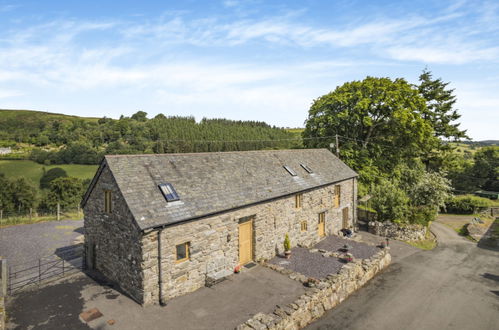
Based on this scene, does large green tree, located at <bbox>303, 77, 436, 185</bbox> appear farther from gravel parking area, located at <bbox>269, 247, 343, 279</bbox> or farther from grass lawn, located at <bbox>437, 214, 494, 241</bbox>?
gravel parking area, located at <bbox>269, 247, 343, 279</bbox>

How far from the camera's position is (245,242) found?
16.3m

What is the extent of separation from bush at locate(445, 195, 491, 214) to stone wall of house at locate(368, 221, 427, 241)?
14659mm

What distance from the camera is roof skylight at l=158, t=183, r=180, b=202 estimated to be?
13214mm

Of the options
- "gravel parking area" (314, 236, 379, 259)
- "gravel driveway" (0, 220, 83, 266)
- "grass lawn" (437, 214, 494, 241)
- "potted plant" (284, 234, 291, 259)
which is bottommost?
"grass lawn" (437, 214, 494, 241)

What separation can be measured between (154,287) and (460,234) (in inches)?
1151

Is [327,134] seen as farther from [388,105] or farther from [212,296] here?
[212,296]

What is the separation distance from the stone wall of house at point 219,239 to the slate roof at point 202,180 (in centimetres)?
58

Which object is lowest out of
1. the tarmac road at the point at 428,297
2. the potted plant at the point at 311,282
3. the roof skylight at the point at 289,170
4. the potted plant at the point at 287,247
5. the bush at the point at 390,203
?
the tarmac road at the point at 428,297

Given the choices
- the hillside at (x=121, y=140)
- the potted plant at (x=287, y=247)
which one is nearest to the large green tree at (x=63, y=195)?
the hillside at (x=121, y=140)

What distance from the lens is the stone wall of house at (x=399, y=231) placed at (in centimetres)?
2403

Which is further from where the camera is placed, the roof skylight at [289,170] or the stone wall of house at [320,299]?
the roof skylight at [289,170]

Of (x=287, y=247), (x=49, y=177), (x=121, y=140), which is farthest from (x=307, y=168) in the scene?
(x=121, y=140)

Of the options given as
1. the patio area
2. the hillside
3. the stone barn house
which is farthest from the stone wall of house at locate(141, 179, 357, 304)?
the hillside

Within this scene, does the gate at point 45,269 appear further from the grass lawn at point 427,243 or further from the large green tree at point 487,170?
the large green tree at point 487,170
